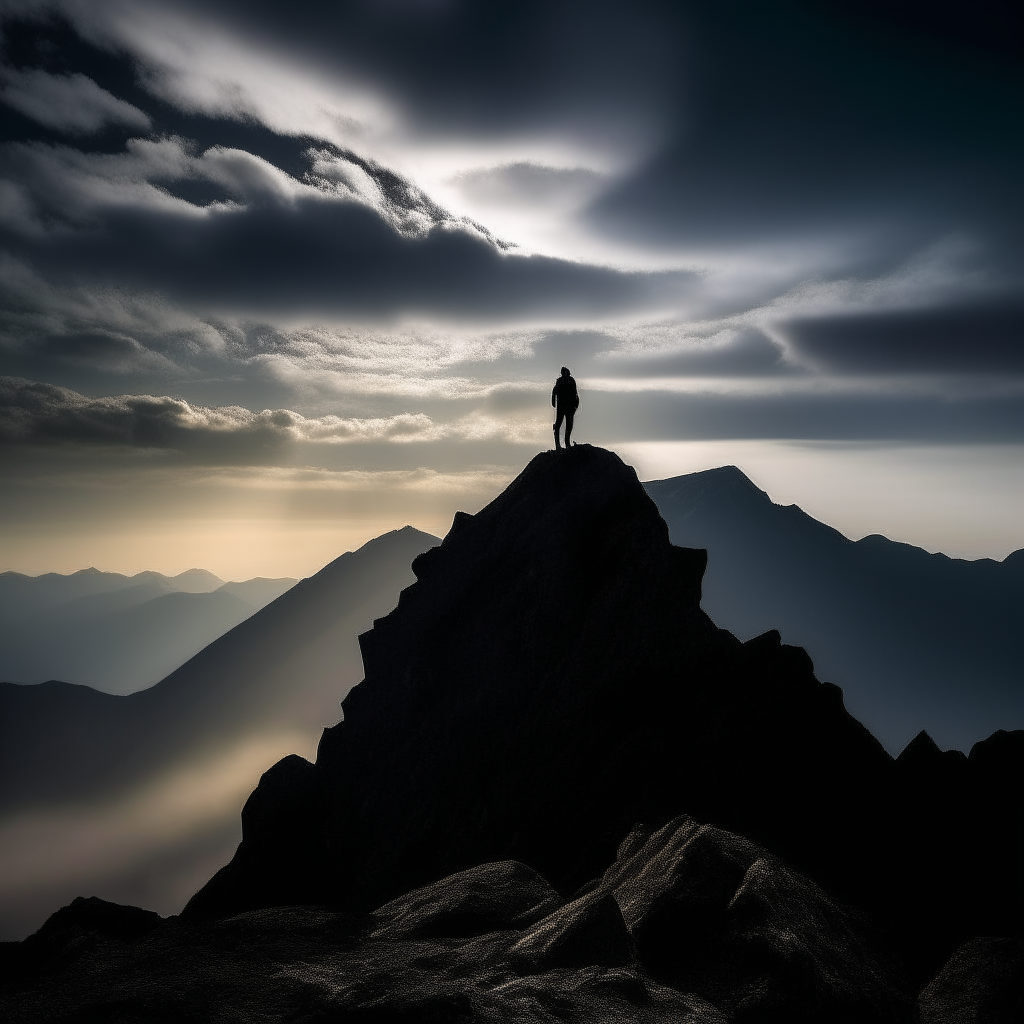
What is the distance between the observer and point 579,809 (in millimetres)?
27125

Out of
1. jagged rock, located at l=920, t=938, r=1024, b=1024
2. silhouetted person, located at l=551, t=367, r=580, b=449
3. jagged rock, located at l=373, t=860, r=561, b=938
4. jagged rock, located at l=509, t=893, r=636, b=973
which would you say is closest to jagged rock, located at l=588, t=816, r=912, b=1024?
jagged rock, located at l=509, t=893, r=636, b=973

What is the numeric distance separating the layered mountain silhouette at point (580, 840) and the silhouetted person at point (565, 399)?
2.50m

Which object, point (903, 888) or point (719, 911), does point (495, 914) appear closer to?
point (719, 911)

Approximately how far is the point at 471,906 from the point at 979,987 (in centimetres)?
1098

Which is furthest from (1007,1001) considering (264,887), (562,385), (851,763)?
(264,887)

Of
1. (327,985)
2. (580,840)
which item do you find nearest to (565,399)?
(580,840)

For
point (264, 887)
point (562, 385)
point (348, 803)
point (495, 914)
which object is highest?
point (562, 385)

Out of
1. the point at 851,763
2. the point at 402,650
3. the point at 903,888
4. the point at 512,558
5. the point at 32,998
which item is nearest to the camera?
the point at 32,998

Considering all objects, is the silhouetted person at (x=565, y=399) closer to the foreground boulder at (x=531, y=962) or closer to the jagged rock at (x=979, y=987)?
the foreground boulder at (x=531, y=962)

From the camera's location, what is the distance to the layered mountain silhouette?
1148 centimetres

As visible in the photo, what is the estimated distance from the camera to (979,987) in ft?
44.9

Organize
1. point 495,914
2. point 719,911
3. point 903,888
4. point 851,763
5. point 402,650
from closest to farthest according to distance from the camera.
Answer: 1. point 719,911
2. point 495,914
3. point 903,888
4. point 851,763
5. point 402,650

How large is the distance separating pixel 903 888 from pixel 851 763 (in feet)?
18.8

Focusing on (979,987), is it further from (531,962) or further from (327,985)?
→ (327,985)
